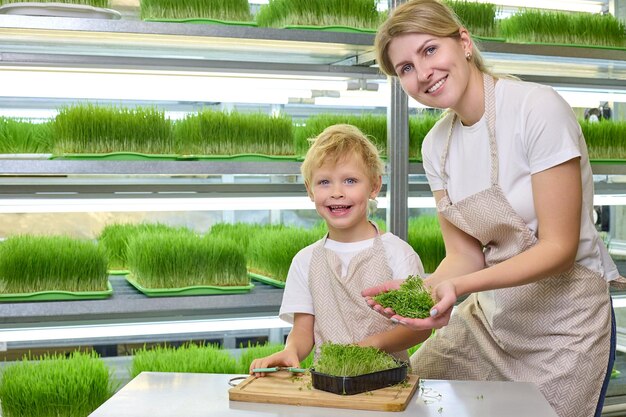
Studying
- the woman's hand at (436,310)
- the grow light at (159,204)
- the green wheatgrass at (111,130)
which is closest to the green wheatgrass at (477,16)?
the grow light at (159,204)

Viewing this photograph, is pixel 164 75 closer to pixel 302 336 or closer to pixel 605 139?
pixel 302 336

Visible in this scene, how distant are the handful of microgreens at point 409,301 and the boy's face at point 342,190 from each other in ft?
1.47

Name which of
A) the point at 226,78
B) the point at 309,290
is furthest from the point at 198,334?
the point at 309,290

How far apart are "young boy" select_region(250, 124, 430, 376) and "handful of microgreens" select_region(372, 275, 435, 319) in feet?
1.22

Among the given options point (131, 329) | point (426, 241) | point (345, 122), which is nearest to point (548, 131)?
point (345, 122)

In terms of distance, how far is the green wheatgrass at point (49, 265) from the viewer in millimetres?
3178

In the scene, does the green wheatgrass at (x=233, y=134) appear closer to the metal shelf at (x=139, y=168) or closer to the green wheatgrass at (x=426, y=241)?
the metal shelf at (x=139, y=168)

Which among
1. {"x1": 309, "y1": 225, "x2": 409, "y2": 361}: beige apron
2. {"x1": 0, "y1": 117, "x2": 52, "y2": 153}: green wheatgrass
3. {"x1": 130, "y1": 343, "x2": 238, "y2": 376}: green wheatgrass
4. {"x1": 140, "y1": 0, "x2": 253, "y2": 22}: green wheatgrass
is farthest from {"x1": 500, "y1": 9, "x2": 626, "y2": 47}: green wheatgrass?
{"x1": 0, "y1": 117, "x2": 52, "y2": 153}: green wheatgrass

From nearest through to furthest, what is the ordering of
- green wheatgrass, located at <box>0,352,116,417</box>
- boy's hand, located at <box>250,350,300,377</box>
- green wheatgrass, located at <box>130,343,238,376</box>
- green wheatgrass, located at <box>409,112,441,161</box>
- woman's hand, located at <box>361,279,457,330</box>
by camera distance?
woman's hand, located at <box>361,279,457,330</box> < boy's hand, located at <box>250,350,300,377</box> < green wheatgrass, located at <box>0,352,116,417</box> < green wheatgrass, located at <box>130,343,238,376</box> < green wheatgrass, located at <box>409,112,441,161</box>

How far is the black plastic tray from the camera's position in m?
1.74

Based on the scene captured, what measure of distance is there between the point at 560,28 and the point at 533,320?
2.03 m

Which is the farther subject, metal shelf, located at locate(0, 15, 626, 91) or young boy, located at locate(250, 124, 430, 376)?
metal shelf, located at locate(0, 15, 626, 91)

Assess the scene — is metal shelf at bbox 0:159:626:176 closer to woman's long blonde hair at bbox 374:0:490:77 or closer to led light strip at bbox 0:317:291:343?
led light strip at bbox 0:317:291:343

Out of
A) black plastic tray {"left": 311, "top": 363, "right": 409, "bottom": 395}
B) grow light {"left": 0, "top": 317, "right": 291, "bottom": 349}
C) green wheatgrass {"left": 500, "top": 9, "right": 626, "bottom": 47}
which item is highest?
green wheatgrass {"left": 500, "top": 9, "right": 626, "bottom": 47}
